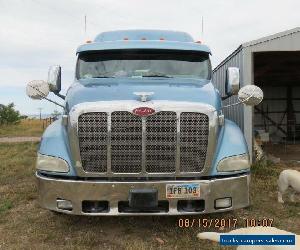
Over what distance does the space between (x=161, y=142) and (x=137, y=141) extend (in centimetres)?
29

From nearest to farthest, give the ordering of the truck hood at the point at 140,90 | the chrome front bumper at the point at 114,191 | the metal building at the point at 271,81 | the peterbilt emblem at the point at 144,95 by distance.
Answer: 1. the chrome front bumper at the point at 114,191
2. the peterbilt emblem at the point at 144,95
3. the truck hood at the point at 140,90
4. the metal building at the point at 271,81

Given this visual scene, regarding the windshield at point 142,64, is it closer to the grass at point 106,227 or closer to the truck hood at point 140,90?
the truck hood at point 140,90

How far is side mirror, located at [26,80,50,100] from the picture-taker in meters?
6.03

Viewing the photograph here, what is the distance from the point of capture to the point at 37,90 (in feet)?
19.9

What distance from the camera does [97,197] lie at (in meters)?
5.21

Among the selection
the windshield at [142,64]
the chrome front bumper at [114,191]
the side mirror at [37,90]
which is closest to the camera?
the chrome front bumper at [114,191]

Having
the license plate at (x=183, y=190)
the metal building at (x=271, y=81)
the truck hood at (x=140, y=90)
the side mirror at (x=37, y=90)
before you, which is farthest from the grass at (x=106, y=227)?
the metal building at (x=271, y=81)

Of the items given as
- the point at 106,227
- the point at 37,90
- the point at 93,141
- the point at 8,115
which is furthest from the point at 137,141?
the point at 8,115

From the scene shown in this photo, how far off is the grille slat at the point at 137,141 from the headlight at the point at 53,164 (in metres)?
0.23

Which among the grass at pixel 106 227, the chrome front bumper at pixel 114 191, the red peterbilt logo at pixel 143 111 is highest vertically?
the red peterbilt logo at pixel 143 111

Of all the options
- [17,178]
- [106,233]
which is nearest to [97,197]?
[106,233]

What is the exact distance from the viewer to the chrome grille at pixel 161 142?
207 inches

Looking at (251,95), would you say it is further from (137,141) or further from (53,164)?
(53,164)
